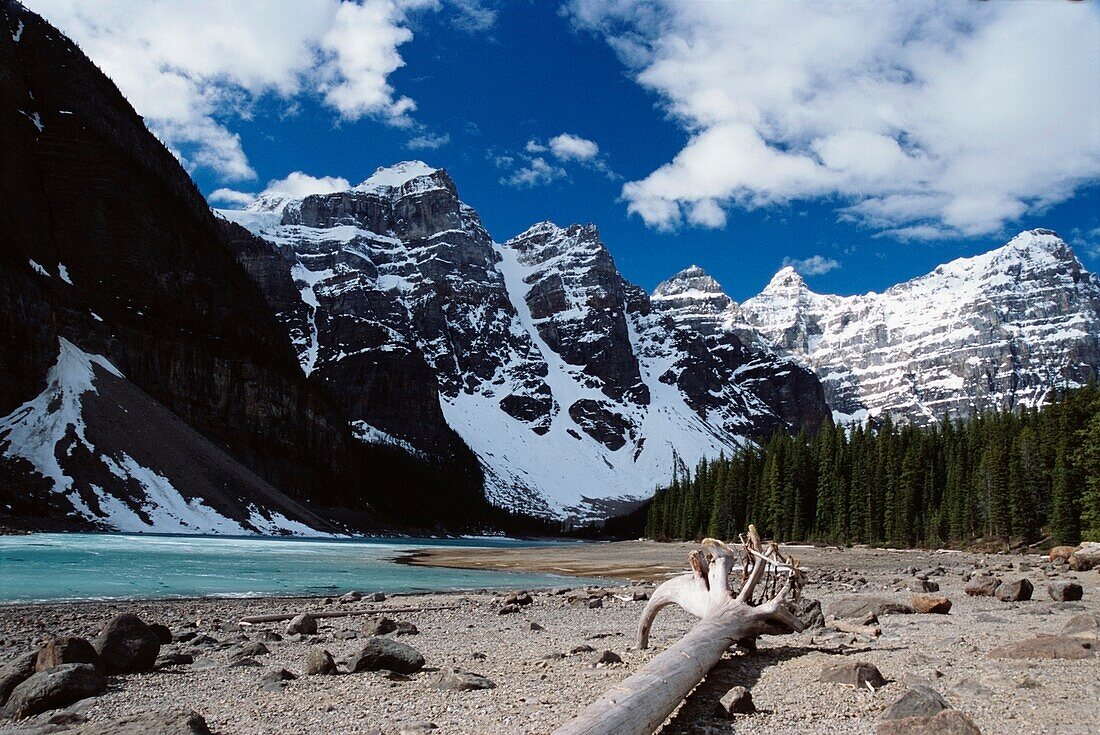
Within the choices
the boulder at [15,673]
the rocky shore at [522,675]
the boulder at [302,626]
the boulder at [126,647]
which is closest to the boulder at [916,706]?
the rocky shore at [522,675]

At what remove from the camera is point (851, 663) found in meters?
8.99

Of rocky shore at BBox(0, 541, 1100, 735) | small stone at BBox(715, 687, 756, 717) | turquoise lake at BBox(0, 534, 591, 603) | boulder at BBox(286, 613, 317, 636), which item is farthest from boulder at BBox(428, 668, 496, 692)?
turquoise lake at BBox(0, 534, 591, 603)

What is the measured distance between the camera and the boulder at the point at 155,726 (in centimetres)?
654

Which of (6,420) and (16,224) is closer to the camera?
(6,420)

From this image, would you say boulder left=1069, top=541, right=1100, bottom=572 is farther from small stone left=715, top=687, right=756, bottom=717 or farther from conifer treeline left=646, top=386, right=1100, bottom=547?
small stone left=715, top=687, right=756, bottom=717

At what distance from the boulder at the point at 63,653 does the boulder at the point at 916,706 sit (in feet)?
32.6

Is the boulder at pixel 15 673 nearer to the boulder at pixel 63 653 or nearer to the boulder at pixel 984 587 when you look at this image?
the boulder at pixel 63 653

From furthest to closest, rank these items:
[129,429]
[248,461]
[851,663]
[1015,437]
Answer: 1. [248,461]
2. [129,429]
3. [1015,437]
4. [851,663]

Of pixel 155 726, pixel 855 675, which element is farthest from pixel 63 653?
pixel 855 675

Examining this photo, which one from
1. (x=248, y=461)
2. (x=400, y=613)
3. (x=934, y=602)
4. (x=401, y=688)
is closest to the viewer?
(x=401, y=688)

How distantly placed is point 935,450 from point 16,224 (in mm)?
128029

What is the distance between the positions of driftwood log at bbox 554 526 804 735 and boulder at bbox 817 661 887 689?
143cm

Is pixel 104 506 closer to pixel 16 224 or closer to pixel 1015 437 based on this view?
pixel 16 224

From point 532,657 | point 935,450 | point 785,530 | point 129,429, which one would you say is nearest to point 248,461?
point 129,429
